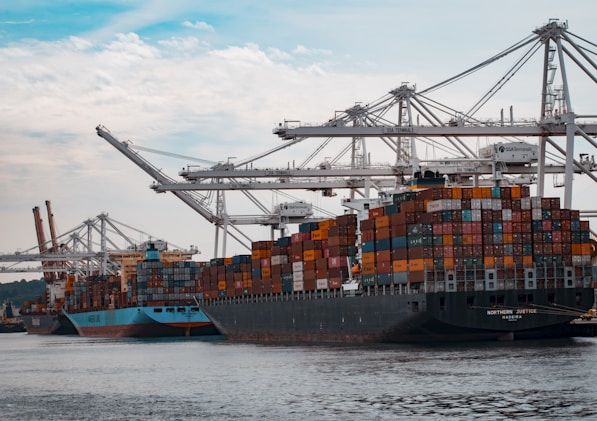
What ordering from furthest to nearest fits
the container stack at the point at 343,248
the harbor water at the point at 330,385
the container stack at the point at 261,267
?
the container stack at the point at 261,267 → the container stack at the point at 343,248 → the harbor water at the point at 330,385

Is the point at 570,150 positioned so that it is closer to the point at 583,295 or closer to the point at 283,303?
the point at 583,295

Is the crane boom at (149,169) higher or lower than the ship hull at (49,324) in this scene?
higher

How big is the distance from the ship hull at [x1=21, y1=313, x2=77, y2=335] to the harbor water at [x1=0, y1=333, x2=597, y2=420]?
88.3 meters

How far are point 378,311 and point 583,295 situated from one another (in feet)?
37.5

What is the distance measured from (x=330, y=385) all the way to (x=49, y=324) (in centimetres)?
12140

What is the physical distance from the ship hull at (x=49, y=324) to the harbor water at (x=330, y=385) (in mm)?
88268

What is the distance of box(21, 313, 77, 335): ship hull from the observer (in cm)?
14850

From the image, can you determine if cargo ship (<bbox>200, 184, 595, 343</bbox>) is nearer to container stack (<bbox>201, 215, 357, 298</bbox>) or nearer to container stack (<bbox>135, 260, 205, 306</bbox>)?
container stack (<bbox>201, 215, 357, 298</bbox>)

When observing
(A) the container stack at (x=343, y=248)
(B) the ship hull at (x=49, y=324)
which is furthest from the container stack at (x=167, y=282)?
(B) the ship hull at (x=49, y=324)

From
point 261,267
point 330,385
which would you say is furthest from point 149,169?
point 330,385

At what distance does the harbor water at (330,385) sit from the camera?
114ft

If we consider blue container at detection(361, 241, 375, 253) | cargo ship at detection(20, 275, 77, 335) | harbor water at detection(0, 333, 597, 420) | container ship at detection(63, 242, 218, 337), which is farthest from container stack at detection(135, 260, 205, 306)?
harbor water at detection(0, 333, 597, 420)

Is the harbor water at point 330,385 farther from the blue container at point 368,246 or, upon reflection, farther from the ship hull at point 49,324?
the ship hull at point 49,324

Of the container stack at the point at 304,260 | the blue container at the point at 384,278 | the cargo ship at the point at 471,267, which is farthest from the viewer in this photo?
the container stack at the point at 304,260
